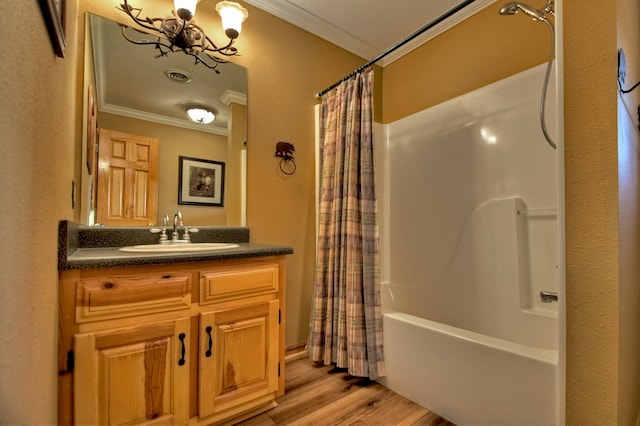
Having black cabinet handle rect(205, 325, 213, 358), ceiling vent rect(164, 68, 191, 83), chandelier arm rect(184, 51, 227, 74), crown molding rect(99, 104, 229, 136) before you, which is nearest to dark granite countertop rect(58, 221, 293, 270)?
black cabinet handle rect(205, 325, 213, 358)

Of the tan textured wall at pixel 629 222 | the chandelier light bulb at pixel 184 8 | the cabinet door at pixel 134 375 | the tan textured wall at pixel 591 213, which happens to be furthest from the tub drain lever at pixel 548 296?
the chandelier light bulb at pixel 184 8

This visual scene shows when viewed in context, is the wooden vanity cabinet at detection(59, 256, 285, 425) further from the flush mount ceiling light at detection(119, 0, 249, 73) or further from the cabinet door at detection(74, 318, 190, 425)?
the flush mount ceiling light at detection(119, 0, 249, 73)

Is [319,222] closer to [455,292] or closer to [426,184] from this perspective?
[426,184]

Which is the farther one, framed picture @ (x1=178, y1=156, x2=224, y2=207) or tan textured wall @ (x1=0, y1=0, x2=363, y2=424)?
framed picture @ (x1=178, y1=156, x2=224, y2=207)

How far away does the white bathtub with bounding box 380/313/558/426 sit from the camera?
1.10 m

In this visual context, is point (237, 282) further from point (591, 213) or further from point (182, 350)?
point (591, 213)

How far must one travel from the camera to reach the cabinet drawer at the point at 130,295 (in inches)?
38.2

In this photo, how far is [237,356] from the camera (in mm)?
1291

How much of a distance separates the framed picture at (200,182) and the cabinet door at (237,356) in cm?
81

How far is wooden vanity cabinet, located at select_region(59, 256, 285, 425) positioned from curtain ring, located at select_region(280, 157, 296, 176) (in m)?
0.88

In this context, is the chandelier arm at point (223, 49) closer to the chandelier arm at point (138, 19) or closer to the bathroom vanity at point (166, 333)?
the chandelier arm at point (138, 19)

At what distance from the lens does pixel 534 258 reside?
1688 mm

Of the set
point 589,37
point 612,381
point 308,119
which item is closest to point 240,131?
point 308,119

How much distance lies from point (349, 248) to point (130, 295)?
114 centimetres
